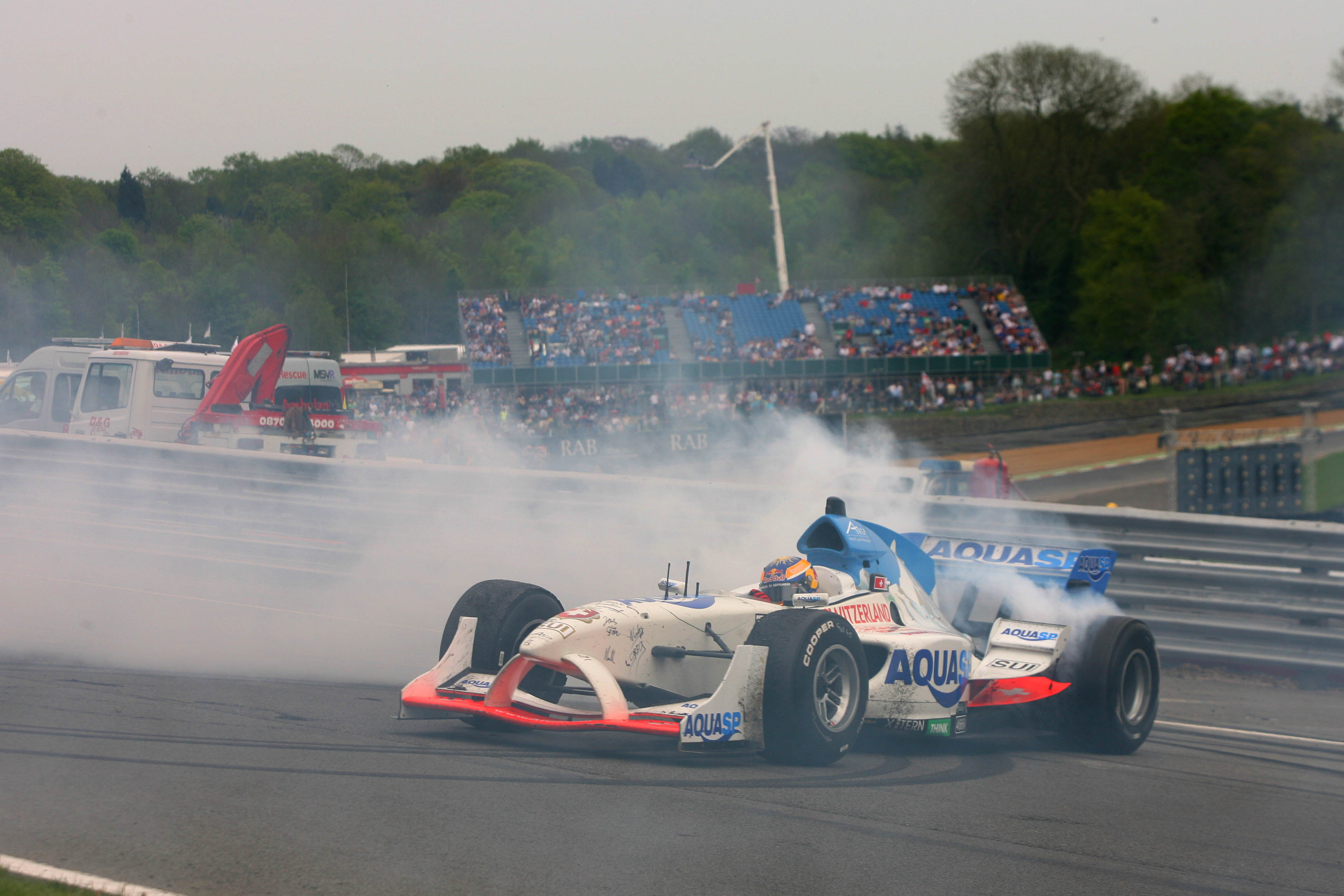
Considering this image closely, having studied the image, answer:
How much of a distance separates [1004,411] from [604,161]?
7410 cm

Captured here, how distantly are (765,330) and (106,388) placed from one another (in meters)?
36.9

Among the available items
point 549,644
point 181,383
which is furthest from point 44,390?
point 549,644

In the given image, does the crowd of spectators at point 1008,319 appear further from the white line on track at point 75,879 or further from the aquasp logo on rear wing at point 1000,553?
the white line on track at point 75,879

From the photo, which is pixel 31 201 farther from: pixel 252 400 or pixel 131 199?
pixel 252 400

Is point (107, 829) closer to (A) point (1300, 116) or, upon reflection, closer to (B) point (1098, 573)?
(B) point (1098, 573)

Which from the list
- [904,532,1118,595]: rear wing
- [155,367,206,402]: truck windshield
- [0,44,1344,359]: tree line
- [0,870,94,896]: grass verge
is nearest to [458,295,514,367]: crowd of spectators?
[0,44,1344,359]: tree line

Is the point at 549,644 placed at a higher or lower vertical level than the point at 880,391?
lower

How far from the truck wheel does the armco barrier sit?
4032 mm

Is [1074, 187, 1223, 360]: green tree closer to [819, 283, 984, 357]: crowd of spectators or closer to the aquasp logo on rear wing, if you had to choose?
[819, 283, 984, 357]: crowd of spectators

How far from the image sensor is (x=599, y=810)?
177 inches

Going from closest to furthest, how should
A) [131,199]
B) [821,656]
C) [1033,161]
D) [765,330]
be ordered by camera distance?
[821,656] < [131,199] < [765,330] < [1033,161]

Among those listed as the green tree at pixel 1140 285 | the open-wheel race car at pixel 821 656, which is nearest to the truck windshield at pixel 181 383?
the open-wheel race car at pixel 821 656

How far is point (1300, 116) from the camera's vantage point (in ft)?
201

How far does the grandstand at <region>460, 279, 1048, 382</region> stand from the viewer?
4719 centimetres
